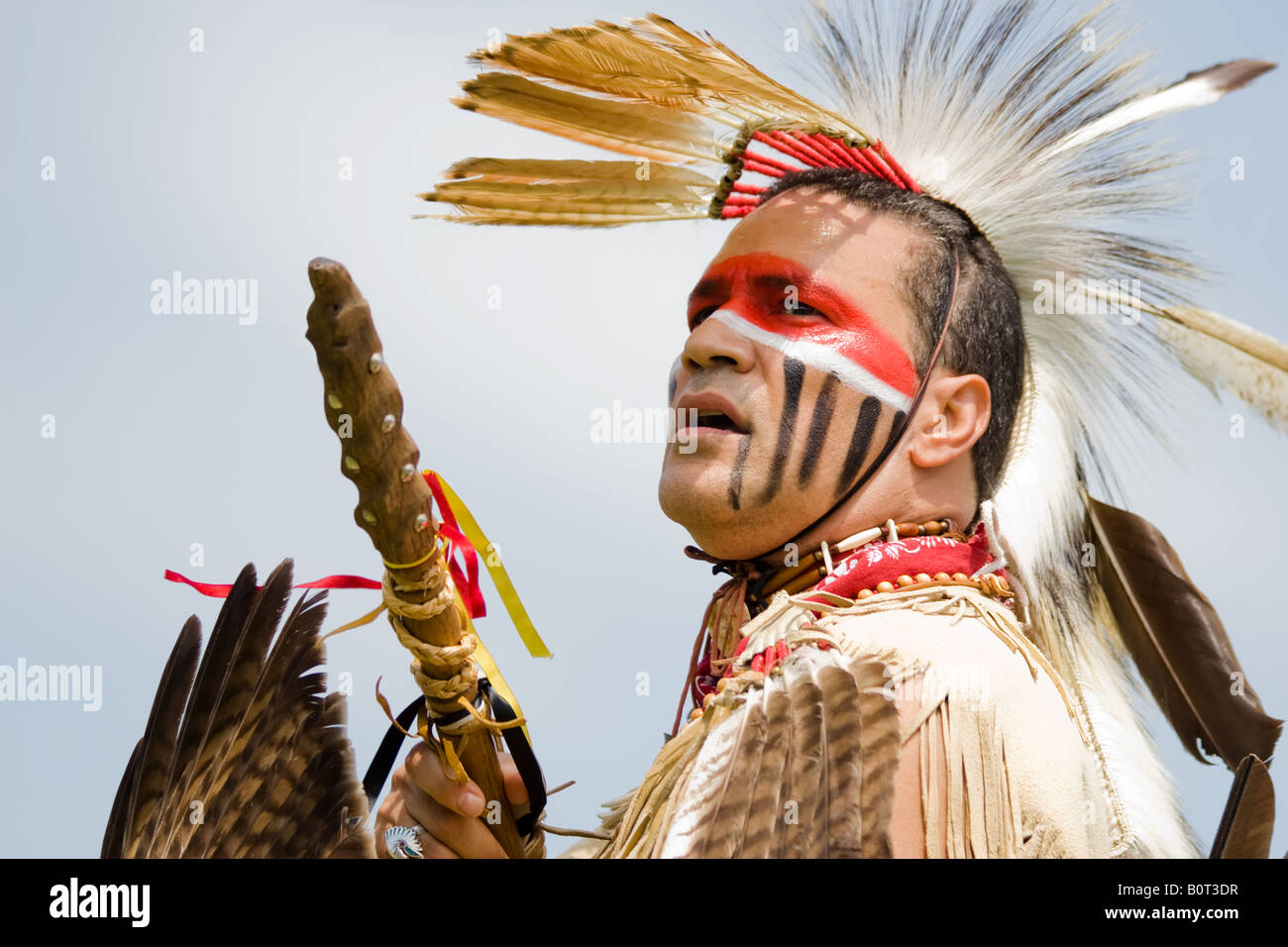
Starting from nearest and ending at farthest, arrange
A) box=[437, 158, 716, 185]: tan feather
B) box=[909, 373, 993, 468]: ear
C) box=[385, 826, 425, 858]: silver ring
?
box=[385, 826, 425, 858]: silver ring, box=[909, 373, 993, 468]: ear, box=[437, 158, 716, 185]: tan feather

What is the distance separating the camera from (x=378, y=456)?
3076 mm

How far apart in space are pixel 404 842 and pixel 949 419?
1816 millimetres

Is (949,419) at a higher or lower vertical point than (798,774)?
higher

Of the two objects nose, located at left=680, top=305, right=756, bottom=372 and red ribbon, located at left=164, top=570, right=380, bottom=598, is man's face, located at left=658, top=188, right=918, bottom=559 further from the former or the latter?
red ribbon, located at left=164, top=570, right=380, bottom=598

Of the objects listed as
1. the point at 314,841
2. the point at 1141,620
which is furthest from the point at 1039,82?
the point at 314,841

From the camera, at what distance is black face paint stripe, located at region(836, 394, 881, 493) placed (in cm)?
387

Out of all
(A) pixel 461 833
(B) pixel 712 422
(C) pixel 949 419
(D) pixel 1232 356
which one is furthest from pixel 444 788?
(D) pixel 1232 356

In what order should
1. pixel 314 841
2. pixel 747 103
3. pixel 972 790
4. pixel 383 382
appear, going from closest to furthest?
1. pixel 383 382
2. pixel 972 790
3. pixel 314 841
4. pixel 747 103

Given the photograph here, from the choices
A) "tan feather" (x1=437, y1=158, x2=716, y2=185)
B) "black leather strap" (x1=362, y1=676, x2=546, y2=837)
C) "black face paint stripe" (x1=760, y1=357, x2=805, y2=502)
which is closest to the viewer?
"black leather strap" (x1=362, y1=676, x2=546, y2=837)

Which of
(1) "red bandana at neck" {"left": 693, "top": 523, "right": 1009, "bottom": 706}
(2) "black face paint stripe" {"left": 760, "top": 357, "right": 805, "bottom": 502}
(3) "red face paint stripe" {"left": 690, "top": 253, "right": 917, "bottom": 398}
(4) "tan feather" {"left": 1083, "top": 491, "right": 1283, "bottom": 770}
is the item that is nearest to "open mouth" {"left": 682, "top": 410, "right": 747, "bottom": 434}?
(2) "black face paint stripe" {"left": 760, "top": 357, "right": 805, "bottom": 502}

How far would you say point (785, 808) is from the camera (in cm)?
314

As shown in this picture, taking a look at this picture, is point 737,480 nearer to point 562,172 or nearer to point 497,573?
point 497,573
